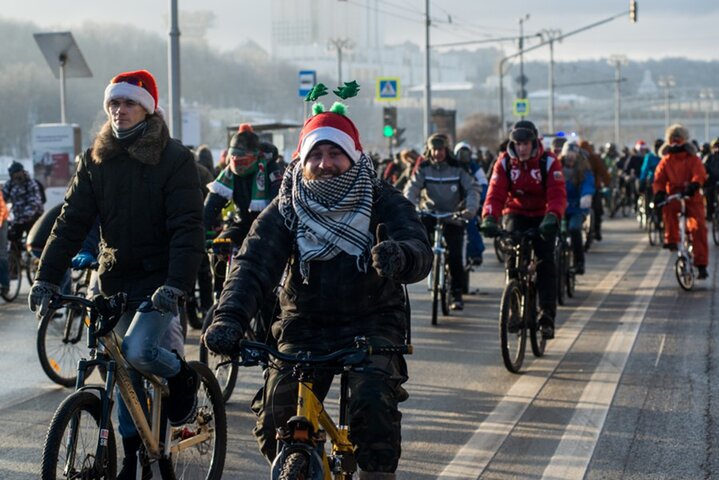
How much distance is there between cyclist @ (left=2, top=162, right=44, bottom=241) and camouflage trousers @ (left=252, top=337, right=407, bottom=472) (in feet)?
35.3

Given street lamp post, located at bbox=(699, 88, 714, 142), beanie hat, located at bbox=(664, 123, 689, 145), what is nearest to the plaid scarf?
beanie hat, located at bbox=(664, 123, 689, 145)

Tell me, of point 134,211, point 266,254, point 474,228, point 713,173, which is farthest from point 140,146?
point 713,173

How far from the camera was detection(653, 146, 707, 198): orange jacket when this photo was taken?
13.6 metres

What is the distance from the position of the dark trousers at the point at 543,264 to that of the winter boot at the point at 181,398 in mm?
4532

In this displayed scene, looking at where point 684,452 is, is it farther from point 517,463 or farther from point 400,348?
point 400,348

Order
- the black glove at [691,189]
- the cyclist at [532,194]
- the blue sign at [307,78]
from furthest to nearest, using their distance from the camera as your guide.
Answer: the blue sign at [307,78], the black glove at [691,189], the cyclist at [532,194]

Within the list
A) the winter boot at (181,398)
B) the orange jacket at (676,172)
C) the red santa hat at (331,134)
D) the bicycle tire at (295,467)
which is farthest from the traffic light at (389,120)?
the bicycle tire at (295,467)

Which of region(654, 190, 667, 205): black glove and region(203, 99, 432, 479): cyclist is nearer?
region(203, 99, 432, 479): cyclist

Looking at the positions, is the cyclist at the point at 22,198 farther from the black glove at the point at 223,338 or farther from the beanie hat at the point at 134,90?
the black glove at the point at 223,338

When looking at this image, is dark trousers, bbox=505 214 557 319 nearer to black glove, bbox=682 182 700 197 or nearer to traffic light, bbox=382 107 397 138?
black glove, bbox=682 182 700 197

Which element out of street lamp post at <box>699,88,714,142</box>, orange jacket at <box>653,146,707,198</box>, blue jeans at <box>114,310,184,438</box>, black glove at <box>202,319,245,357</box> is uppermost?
street lamp post at <box>699,88,714,142</box>

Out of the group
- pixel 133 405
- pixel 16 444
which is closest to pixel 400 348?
pixel 133 405

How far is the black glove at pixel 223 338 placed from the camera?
3.89 metres

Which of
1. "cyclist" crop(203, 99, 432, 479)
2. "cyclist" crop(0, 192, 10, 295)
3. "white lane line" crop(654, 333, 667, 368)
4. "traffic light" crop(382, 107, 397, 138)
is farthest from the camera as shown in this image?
"traffic light" crop(382, 107, 397, 138)
